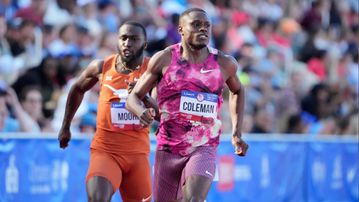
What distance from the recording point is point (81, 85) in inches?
404

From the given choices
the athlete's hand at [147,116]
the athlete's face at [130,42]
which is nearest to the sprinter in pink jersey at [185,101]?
the athlete's hand at [147,116]

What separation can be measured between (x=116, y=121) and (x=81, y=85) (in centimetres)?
64

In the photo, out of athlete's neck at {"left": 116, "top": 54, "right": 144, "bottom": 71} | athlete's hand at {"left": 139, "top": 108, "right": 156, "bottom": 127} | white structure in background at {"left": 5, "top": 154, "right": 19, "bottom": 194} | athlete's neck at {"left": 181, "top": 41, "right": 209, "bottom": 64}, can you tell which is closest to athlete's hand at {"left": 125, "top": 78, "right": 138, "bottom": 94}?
athlete's neck at {"left": 116, "top": 54, "right": 144, "bottom": 71}

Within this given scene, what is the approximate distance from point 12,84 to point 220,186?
10.9 ft

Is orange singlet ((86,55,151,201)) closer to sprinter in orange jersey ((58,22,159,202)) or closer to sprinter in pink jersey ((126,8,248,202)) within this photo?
sprinter in orange jersey ((58,22,159,202))

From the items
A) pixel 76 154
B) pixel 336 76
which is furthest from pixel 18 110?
pixel 336 76

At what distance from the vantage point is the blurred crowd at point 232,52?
1380 cm

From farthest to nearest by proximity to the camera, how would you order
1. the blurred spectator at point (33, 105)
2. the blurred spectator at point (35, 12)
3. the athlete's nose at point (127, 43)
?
the blurred spectator at point (35, 12)
the blurred spectator at point (33, 105)
the athlete's nose at point (127, 43)

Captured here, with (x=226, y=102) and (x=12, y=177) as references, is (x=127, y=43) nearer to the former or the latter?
(x=12, y=177)

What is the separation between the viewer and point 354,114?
63.8ft

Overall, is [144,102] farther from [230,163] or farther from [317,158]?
[317,158]

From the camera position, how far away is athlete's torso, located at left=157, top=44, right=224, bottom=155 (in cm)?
924

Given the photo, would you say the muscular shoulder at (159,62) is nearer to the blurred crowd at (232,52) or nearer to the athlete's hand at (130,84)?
the athlete's hand at (130,84)

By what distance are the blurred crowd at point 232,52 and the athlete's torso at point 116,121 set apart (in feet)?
8.31
